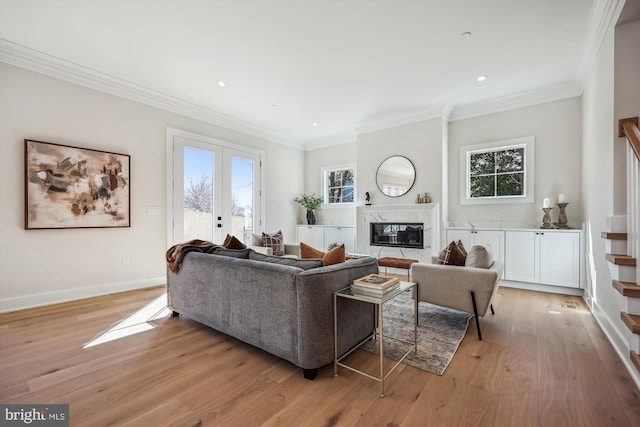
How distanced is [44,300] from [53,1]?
3.15m

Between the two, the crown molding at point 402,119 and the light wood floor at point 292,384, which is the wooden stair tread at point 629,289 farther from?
the crown molding at point 402,119

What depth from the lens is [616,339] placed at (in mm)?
2260

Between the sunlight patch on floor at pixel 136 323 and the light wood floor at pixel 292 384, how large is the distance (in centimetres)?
10

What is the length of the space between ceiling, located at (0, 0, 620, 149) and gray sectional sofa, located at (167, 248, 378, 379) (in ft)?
7.30

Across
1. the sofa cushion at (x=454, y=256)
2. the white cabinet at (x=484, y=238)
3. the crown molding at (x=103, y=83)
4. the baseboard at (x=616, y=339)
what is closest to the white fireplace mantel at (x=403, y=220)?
the white cabinet at (x=484, y=238)

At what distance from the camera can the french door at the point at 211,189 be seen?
4.57 meters

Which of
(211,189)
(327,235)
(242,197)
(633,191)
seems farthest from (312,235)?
(633,191)

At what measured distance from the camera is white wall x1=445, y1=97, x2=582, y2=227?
4.01m

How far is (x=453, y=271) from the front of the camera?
2.58 metres

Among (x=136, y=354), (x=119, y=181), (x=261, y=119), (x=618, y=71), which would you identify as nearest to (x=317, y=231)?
(x=261, y=119)

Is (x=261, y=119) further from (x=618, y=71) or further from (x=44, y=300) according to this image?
(x=618, y=71)

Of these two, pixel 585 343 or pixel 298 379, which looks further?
pixel 585 343

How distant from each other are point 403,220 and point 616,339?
10.1ft

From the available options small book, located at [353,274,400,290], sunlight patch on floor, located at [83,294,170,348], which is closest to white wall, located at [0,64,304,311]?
sunlight patch on floor, located at [83,294,170,348]
